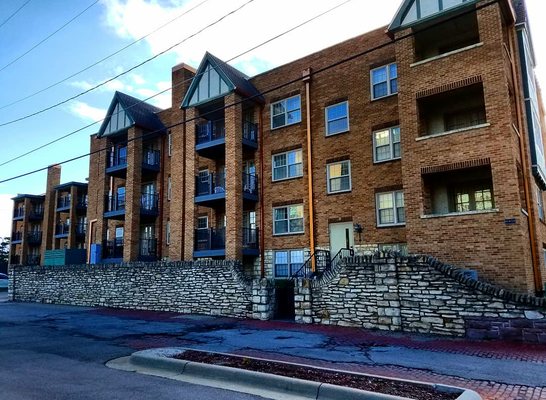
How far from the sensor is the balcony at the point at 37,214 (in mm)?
48647

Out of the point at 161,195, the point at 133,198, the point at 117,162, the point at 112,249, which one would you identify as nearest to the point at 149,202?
the point at 161,195

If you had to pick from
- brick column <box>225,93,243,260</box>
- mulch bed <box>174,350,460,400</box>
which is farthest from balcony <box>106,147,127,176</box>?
mulch bed <box>174,350,460,400</box>

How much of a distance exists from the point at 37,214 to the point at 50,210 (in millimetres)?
6553

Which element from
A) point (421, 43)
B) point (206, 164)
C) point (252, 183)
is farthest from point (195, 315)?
point (421, 43)

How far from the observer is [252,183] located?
72.8 feet

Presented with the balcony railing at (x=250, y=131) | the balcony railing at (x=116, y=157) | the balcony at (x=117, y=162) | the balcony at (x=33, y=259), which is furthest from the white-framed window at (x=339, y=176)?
the balcony at (x=33, y=259)

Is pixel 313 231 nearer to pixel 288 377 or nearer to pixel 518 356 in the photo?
pixel 518 356

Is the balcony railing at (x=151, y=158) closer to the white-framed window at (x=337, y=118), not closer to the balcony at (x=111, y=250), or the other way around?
the balcony at (x=111, y=250)

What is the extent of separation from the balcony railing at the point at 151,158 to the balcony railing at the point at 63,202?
20459mm

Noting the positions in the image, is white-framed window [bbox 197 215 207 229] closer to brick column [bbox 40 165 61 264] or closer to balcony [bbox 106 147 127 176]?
balcony [bbox 106 147 127 176]

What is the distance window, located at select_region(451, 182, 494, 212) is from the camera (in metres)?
15.8

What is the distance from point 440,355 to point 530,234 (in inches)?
310

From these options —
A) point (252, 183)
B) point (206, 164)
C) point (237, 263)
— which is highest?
point (206, 164)

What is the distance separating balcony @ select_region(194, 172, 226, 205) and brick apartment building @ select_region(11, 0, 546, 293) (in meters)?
0.11
